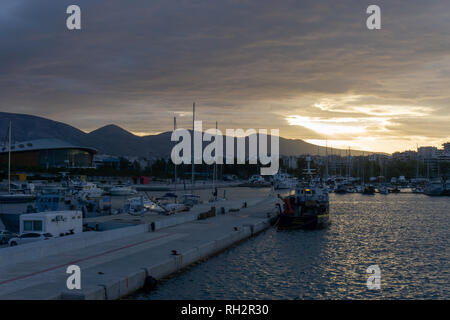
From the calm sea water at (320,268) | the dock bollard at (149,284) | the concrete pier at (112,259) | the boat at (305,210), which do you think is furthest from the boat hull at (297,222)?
the dock bollard at (149,284)

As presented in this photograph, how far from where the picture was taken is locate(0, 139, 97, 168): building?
441 ft

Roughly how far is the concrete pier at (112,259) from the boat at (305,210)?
7979 mm

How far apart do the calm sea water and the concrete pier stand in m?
0.80

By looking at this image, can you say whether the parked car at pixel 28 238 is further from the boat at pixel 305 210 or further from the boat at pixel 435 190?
the boat at pixel 435 190

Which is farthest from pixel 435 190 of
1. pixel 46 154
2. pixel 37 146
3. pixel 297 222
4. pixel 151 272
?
pixel 37 146

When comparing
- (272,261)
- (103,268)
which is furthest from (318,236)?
(103,268)

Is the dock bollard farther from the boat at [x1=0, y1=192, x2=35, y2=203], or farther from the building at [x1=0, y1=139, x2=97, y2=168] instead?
the building at [x1=0, y1=139, x2=97, y2=168]

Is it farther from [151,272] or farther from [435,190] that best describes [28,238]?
[435,190]

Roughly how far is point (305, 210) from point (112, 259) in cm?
2652

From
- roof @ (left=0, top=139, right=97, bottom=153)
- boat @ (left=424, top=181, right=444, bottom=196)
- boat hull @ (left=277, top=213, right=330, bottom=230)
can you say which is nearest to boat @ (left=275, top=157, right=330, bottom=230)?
boat hull @ (left=277, top=213, right=330, bottom=230)

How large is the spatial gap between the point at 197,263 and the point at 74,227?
8.04m

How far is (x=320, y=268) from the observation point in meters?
23.9

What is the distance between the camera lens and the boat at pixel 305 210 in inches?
1535

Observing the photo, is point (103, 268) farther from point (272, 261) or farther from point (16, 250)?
point (272, 261)
